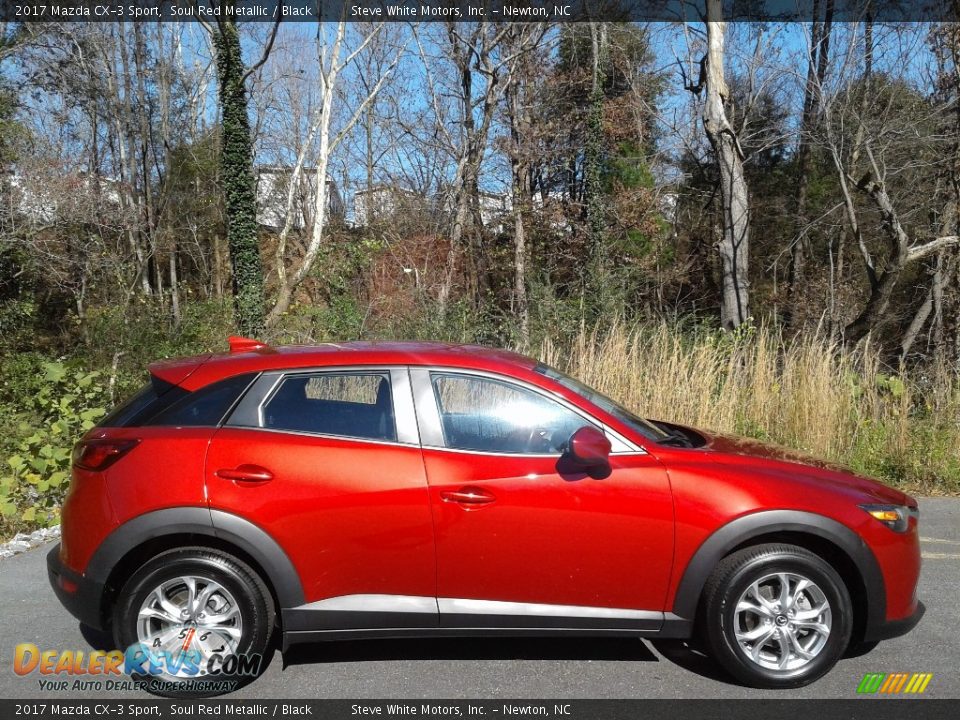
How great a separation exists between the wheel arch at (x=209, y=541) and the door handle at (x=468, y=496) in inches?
31.0

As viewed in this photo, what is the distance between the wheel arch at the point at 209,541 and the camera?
375cm

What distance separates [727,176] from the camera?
18.3 m

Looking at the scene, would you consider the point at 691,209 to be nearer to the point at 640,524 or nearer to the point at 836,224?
the point at 836,224

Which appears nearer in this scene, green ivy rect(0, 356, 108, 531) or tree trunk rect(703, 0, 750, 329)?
green ivy rect(0, 356, 108, 531)

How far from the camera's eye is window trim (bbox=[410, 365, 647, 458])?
3900mm

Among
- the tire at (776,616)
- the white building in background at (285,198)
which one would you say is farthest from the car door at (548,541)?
the white building in background at (285,198)

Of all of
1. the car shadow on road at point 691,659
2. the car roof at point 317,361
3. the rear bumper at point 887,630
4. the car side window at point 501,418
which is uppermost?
the car roof at point 317,361

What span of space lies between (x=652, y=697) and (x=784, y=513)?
3.45 ft

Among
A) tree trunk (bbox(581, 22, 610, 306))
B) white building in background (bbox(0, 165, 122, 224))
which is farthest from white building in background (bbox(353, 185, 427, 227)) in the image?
white building in background (bbox(0, 165, 122, 224))

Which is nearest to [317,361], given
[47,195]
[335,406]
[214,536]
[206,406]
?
[335,406]

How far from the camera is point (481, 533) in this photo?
3.77 metres

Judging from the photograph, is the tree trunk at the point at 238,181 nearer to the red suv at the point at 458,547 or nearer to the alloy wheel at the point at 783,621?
the red suv at the point at 458,547

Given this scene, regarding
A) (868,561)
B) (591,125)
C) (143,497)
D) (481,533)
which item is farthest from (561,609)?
(591,125)

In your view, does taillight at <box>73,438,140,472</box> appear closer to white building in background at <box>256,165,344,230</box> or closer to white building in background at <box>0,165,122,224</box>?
white building in background at <box>0,165,122,224</box>
